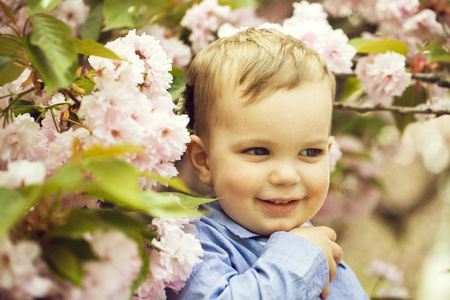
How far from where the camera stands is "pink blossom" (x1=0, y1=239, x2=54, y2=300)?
1.93 ft

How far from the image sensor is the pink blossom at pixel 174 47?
158cm

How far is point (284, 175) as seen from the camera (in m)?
1.03

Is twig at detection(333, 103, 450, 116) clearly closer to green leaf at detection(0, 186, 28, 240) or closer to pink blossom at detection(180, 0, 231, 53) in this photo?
pink blossom at detection(180, 0, 231, 53)

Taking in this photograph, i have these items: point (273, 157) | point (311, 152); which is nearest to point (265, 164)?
point (273, 157)

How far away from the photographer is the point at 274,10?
2795 mm

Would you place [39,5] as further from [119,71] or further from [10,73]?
[119,71]

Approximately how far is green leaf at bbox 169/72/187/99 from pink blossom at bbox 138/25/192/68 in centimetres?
26

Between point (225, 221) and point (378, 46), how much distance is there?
846 mm

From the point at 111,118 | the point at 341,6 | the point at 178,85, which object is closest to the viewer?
the point at 111,118

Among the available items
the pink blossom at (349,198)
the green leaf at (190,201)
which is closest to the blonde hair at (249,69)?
the green leaf at (190,201)

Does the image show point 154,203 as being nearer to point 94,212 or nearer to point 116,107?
point 94,212

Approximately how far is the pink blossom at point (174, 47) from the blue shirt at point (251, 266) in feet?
2.24

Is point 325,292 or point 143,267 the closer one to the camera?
point 143,267

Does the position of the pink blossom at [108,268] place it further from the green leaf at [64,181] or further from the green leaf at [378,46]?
the green leaf at [378,46]
